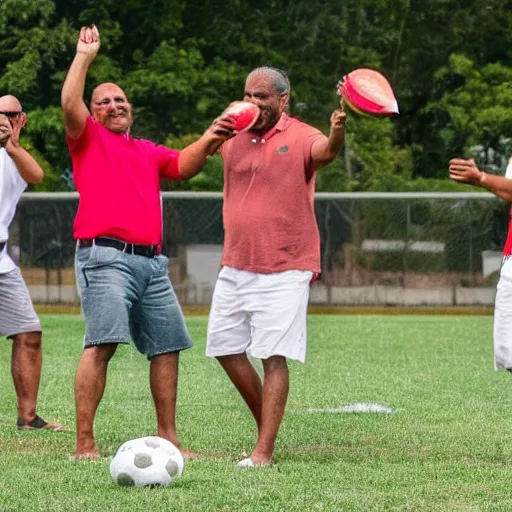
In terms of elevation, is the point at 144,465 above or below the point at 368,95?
below

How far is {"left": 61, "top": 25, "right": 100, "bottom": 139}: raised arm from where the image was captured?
26.0ft

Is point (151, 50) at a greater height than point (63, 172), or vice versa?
point (151, 50)

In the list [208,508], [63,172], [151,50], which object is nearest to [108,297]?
[208,508]

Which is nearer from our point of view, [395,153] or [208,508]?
[208,508]

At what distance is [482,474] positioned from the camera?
297 inches

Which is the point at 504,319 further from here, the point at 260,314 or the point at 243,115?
the point at 243,115

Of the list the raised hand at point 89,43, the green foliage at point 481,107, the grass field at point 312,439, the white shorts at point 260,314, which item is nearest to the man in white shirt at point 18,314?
the grass field at point 312,439

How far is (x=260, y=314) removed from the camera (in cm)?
819

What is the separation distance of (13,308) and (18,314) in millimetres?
51

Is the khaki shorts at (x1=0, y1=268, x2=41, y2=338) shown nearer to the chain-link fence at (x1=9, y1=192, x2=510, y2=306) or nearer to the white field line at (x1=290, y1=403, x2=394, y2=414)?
the white field line at (x1=290, y1=403, x2=394, y2=414)

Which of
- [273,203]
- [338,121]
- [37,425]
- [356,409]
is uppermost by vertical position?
[338,121]

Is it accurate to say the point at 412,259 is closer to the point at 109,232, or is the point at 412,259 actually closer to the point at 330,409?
the point at 330,409

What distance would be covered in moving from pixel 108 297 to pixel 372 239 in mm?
17654

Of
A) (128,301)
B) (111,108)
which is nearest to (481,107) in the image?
(111,108)
